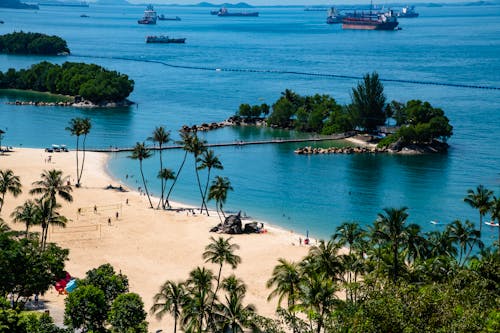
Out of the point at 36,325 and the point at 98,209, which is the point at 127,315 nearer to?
the point at 36,325

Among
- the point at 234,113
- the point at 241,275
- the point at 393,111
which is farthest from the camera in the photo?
the point at 234,113

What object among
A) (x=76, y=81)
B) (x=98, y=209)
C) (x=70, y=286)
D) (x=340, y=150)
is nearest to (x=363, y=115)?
(x=340, y=150)

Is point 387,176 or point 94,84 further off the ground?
point 94,84

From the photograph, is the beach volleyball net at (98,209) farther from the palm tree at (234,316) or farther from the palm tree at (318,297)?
the palm tree at (318,297)

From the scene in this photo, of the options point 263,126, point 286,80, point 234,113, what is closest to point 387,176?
point 263,126

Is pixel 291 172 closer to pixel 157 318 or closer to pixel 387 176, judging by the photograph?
pixel 387 176

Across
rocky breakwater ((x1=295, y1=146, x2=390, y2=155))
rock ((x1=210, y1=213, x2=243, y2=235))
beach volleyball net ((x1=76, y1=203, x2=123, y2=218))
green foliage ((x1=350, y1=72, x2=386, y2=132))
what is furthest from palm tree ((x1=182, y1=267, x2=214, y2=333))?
green foliage ((x1=350, y1=72, x2=386, y2=132))

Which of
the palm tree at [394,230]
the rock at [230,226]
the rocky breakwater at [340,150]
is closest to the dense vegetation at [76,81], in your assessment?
the rocky breakwater at [340,150]
